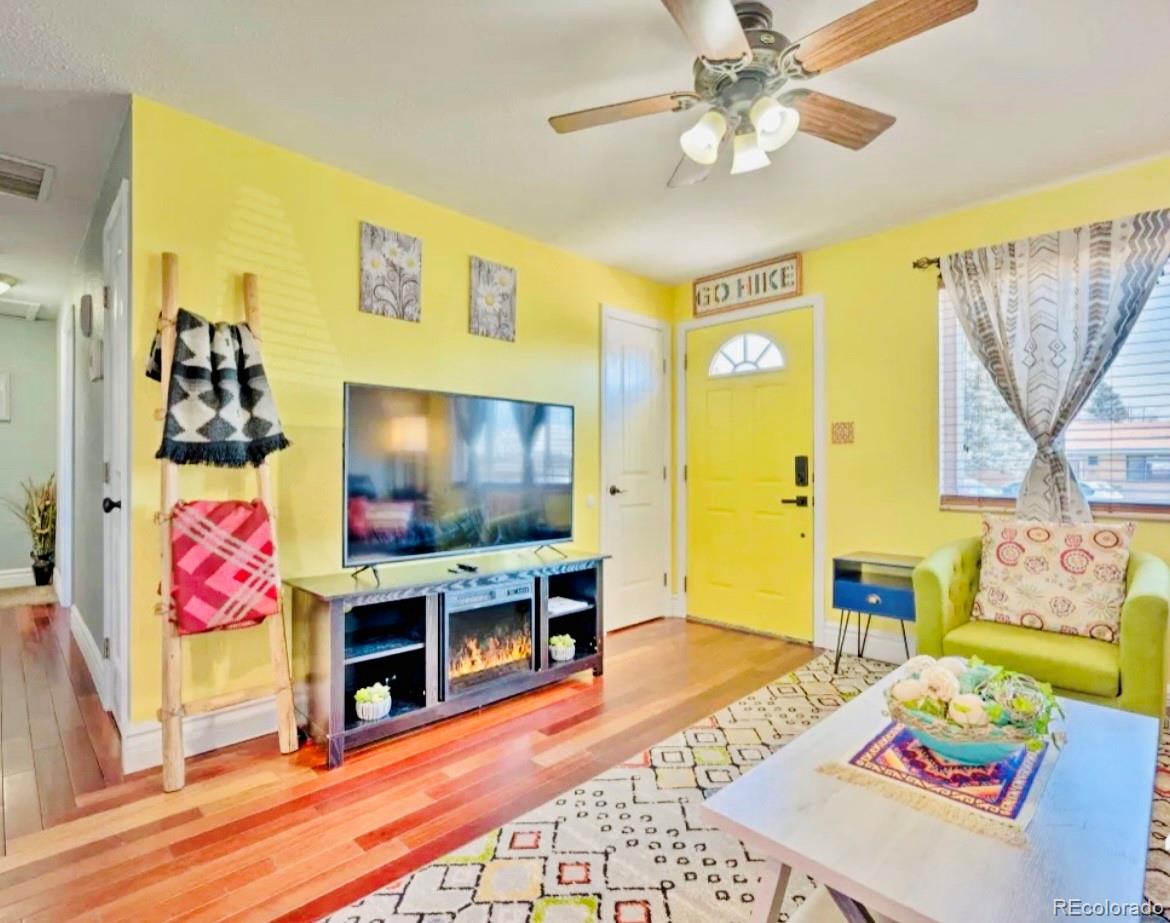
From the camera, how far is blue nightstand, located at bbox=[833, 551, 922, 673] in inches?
126

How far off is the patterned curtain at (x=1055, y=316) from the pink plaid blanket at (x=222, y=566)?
353 cm

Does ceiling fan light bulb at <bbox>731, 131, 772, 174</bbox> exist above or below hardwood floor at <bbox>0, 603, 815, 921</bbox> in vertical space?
above

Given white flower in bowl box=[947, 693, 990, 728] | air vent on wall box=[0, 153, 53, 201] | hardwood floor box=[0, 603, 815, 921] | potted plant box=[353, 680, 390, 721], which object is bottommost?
hardwood floor box=[0, 603, 815, 921]

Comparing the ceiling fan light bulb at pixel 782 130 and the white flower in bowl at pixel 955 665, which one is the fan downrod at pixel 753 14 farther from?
the white flower in bowl at pixel 955 665

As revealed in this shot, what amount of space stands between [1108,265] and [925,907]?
3158 mm

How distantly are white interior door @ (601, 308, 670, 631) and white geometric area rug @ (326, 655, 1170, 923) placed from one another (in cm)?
200

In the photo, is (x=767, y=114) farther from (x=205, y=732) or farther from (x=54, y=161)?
(x=54, y=161)

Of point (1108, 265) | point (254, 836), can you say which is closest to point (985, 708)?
point (254, 836)

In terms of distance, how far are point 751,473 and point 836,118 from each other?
256cm

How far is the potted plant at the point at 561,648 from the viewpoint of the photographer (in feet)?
10.6

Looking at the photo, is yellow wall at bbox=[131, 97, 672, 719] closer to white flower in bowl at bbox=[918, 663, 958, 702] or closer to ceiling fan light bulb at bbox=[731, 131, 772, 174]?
ceiling fan light bulb at bbox=[731, 131, 772, 174]

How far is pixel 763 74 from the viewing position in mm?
1921

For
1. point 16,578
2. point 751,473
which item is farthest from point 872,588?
point 16,578

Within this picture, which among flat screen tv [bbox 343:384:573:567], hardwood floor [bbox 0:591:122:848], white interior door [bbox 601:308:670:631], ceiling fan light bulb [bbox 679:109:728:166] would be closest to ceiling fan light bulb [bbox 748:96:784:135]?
ceiling fan light bulb [bbox 679:109:728:166]
